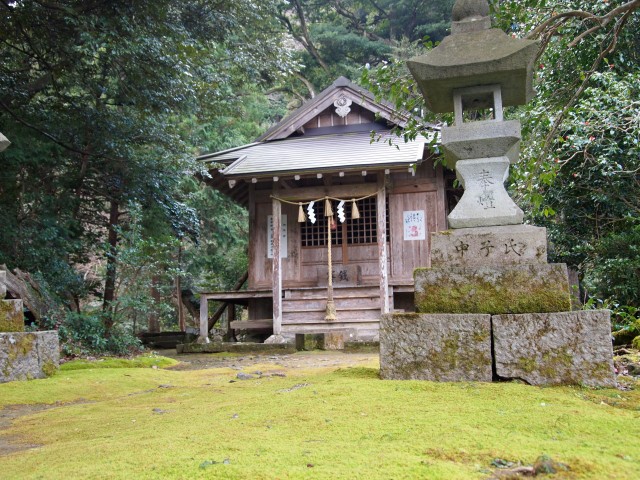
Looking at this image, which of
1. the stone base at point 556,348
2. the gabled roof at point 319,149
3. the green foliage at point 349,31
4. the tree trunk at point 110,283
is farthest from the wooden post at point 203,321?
the green foliage at point 349,31

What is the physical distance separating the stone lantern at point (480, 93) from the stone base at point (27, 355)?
159 inches

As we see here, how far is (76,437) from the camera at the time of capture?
311cm

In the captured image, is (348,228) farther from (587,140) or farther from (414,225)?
(587,140)

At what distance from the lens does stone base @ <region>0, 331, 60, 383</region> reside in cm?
515

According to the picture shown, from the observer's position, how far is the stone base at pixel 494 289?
12.3 ft

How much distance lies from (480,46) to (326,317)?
8.11 metres

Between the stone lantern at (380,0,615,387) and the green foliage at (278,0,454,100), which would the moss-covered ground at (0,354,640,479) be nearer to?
the stone lantern at (380,0,615,387)

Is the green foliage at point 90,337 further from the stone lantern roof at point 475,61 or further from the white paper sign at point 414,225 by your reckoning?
the stone lantern roof at point 475,61

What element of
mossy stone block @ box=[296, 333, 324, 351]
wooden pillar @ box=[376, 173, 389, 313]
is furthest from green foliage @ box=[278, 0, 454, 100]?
mossy stone block @ box=[296, 333, 324, 351]

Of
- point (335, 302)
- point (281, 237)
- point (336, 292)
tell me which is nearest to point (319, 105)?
point (281, 237)

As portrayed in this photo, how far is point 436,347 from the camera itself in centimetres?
385

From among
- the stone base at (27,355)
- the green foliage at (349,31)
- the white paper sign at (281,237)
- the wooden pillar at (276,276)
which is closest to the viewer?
the stone base at (27,355)

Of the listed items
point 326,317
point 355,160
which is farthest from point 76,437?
point 355,160

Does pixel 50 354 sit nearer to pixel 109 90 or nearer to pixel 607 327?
pixel 607 327
